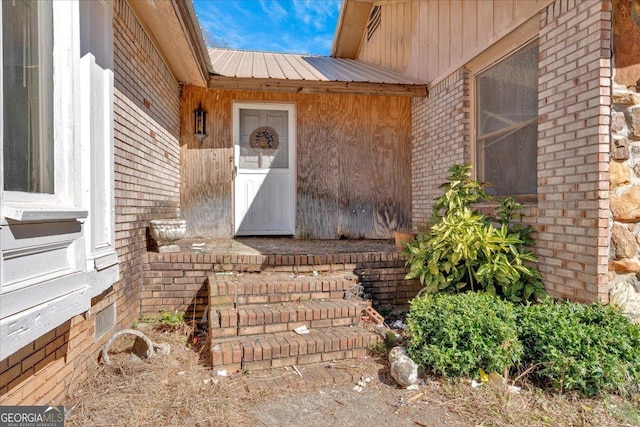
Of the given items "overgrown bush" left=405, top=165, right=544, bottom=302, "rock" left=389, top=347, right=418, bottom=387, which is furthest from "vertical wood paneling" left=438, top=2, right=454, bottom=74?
"rock" left=389, top=347, right=418, bottom=387

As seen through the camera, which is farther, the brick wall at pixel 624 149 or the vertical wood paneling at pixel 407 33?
the vertical wood paneling at pixel 407 33

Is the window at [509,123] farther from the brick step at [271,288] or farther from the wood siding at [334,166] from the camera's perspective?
the brick step at [271,288]

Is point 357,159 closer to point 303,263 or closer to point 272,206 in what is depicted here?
point 272,206

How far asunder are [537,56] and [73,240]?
4064mm

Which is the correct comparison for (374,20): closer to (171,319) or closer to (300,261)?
(300,261)

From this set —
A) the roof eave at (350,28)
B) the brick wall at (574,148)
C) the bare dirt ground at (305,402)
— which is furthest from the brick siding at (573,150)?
the roof eave at (350,28)

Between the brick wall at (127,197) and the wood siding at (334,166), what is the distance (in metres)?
0.58

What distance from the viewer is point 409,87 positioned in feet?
16.5

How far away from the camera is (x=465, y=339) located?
8.18 feet

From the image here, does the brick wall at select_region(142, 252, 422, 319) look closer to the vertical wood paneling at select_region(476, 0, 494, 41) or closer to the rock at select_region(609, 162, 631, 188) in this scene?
the rock at select_region(609, 162, 631, 188)

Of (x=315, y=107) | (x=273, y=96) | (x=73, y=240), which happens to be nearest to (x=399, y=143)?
(x=315, y=107)

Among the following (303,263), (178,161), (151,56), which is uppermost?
(151,56)

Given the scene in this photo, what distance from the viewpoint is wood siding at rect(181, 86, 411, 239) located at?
5301 mm

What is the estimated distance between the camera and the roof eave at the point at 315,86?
462 cm
